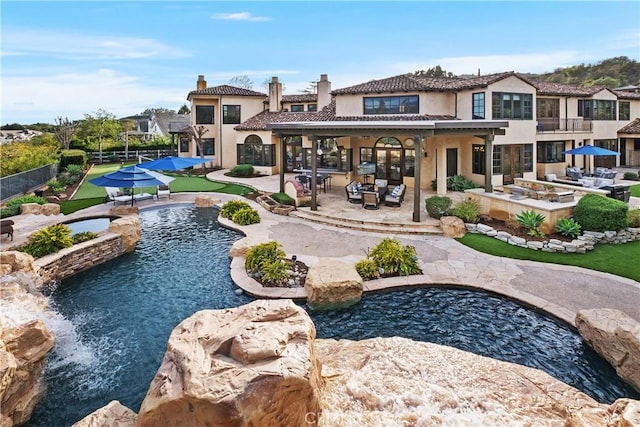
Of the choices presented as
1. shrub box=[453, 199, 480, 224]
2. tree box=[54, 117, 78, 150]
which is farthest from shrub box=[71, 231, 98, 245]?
tree box=[54, 117, 78, 150]

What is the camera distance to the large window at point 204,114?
3497 centimetres

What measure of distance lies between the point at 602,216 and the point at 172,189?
22.0 meters

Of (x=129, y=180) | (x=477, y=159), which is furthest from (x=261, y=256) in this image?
(x=477, y=159)

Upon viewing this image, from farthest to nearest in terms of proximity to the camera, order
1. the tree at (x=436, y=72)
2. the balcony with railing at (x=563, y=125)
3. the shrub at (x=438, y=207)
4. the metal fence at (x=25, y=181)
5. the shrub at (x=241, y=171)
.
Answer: the tree at (x=436, y=72) < the shrub at (x=241, y=171) < the balcony with railing at (x=563, y=125) < the metal fence at (x=25, y=181) < the shrub at (x=438, y=207)

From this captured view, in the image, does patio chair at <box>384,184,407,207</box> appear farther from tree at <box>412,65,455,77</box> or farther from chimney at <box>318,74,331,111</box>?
tree at <box>412,65,455,77</box>

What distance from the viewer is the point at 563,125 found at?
92.7ft

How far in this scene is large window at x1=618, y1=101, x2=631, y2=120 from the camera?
31.9m

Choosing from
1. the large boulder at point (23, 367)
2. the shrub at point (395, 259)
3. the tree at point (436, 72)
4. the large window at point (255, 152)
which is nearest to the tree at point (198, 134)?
the large window at point (255, 152)

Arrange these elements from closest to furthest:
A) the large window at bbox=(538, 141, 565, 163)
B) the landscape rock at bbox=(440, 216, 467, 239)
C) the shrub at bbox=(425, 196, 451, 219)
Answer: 1. the landscape rock at bbox=(440, 216, 467, 239)
2. the shrub at bbox=(425, 196, 451, 219)
3. the large window at bbox=(538, 141, 565, 163)

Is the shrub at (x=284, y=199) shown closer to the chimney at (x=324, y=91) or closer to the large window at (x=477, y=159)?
the large window at (x=477, y=159)

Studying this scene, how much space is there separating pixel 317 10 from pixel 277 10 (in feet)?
5.98

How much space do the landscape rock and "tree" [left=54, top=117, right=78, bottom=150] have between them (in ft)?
133

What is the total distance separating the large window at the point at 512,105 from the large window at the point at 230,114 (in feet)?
69.0

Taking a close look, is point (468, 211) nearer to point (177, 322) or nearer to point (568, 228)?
point (568, 228)
